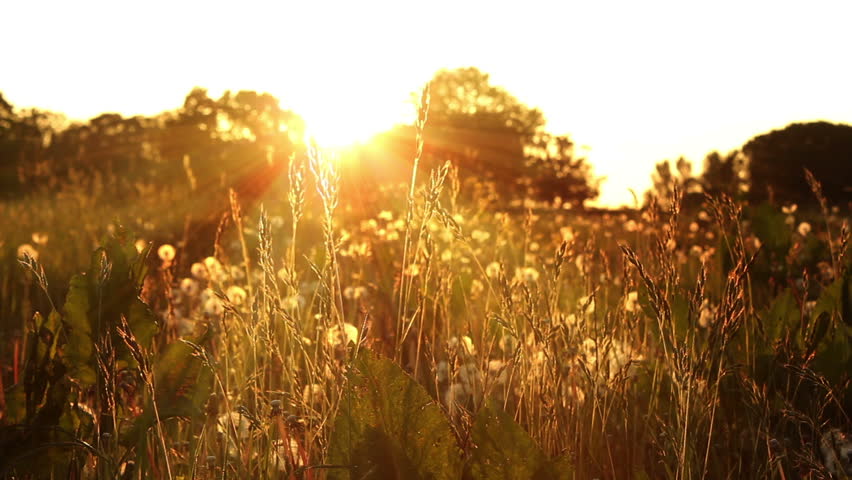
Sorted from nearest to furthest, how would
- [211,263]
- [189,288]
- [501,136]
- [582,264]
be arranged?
[582,264]
[189,288]
[211,263]
[501,136]

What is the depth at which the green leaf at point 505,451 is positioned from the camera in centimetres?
Result: 130

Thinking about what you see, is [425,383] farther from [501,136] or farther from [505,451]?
[501,136]

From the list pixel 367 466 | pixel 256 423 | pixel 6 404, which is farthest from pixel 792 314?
pixel 6 404

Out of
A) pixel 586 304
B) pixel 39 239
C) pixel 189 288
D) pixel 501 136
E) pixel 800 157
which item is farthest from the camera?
pixel 501 136

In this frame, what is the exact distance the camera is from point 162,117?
3484 centimetres

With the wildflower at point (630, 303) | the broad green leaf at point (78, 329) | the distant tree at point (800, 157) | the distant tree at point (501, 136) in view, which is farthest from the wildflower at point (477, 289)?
the distant tree at point (501, 136)

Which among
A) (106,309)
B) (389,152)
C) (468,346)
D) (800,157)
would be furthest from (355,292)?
(389,152)

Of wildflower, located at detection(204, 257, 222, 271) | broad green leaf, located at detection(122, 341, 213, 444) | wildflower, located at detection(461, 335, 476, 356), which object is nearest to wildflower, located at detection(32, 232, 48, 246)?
wildflower, located at detection(204, 257, 222, 271)

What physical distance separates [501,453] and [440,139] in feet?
131

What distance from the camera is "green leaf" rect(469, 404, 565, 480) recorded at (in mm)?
1297

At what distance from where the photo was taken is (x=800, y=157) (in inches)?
768

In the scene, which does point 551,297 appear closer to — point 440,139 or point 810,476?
point 810,476

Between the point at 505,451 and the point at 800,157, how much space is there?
20.7 meters

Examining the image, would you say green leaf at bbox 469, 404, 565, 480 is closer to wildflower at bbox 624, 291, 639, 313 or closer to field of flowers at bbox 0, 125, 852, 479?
field of flowers at bbox 0, 125, 852, 479
